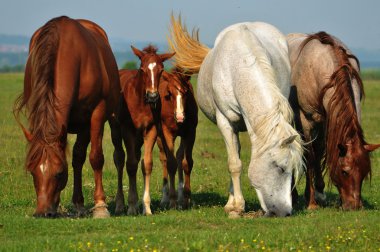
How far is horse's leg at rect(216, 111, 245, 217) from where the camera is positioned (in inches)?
384

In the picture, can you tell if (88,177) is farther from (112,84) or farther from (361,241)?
(361,241)

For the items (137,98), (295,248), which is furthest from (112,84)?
(295,248)

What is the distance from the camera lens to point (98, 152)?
981cm

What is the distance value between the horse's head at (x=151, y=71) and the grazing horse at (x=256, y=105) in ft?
2.30

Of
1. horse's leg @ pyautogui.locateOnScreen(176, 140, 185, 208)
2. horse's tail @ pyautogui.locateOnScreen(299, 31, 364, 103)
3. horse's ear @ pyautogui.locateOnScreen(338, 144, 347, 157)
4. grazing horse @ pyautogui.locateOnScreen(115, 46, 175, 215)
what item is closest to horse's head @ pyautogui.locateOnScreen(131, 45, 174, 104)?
grazing horse @ pyautogui.locateOnScreen(115, 46, 175, 215)

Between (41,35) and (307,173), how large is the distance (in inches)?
165

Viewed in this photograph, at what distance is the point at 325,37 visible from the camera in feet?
37.2

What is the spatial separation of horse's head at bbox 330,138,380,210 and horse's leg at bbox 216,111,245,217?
1.24 metres

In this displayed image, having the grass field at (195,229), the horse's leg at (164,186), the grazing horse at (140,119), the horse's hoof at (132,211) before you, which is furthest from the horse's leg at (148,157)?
the horse's leg at (164,186)

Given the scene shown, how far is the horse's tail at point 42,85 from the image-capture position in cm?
848

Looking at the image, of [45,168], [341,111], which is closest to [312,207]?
[341,111]

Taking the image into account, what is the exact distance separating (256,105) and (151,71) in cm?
189

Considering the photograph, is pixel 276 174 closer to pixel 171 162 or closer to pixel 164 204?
pixel 171 162

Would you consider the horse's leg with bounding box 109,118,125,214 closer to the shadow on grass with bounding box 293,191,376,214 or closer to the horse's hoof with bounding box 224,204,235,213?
the horse's hoof with bounding box 224,204,235,213
